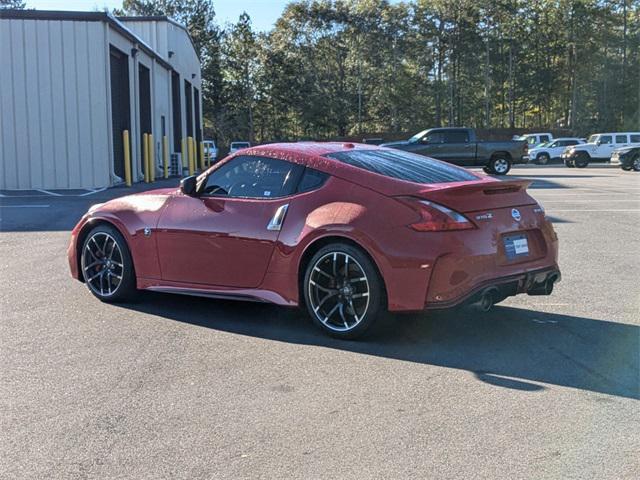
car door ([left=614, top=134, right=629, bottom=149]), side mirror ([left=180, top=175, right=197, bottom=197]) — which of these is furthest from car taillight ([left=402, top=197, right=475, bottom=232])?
car door ([left=614, top=134, right=629, bottom=149])

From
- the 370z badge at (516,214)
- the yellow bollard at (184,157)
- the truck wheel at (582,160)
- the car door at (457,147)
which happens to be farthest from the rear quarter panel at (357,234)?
the truck wheel at (582,160)

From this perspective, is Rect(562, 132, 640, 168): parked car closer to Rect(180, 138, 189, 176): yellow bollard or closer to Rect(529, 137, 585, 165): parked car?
Rect(529, 137, 585, 165): parked car

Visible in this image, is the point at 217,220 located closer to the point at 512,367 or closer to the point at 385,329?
the point at 385,329

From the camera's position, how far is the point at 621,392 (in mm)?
4254

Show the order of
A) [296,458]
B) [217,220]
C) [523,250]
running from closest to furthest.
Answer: [296,458] → [523,250] → [217,220]

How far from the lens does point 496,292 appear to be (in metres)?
5.07

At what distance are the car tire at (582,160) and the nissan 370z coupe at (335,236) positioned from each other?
33939 mm

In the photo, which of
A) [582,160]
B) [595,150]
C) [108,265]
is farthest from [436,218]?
[595,150]

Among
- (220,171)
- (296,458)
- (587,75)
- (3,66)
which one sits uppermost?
(587,75)

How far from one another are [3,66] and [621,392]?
64.4 ft

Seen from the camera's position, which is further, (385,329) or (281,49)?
(281,49)

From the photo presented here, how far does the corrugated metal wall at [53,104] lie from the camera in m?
19.8

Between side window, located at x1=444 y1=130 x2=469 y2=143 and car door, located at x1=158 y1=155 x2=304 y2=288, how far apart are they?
864 inches

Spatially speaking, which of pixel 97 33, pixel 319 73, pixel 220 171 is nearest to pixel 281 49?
pixel 319 73
